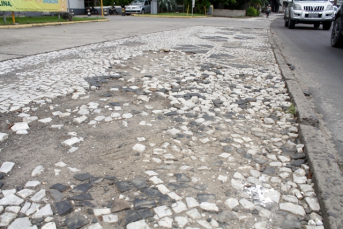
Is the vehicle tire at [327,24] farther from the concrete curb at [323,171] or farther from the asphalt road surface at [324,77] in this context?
the concrete curb at [323,171]

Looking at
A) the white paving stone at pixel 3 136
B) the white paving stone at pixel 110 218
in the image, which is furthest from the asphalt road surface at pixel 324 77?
the white paving stone at pixel 3 136

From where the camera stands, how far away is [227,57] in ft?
23.2

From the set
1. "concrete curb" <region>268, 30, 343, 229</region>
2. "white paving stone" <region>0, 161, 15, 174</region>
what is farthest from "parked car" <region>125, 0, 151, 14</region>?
"white paving stone" <region>0, 161, 15, 174</region>

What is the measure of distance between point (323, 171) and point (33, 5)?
660 inches

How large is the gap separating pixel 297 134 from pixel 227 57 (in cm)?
440

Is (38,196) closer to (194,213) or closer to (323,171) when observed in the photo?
(194,213)

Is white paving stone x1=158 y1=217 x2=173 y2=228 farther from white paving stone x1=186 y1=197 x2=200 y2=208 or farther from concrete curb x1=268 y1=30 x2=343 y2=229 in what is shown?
concrete curb x1=268 y1=30 x2=343 y2=229

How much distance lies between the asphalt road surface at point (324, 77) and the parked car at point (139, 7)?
2674cm

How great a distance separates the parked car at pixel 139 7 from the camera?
32906mm

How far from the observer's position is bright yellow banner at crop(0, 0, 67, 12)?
13617 mm

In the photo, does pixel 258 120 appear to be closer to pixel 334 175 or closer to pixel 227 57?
pixel 334 175

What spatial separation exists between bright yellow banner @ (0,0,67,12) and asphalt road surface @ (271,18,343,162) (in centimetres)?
1293

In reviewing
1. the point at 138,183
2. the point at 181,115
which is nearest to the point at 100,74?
the point at 181,115

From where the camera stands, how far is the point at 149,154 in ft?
8.25
